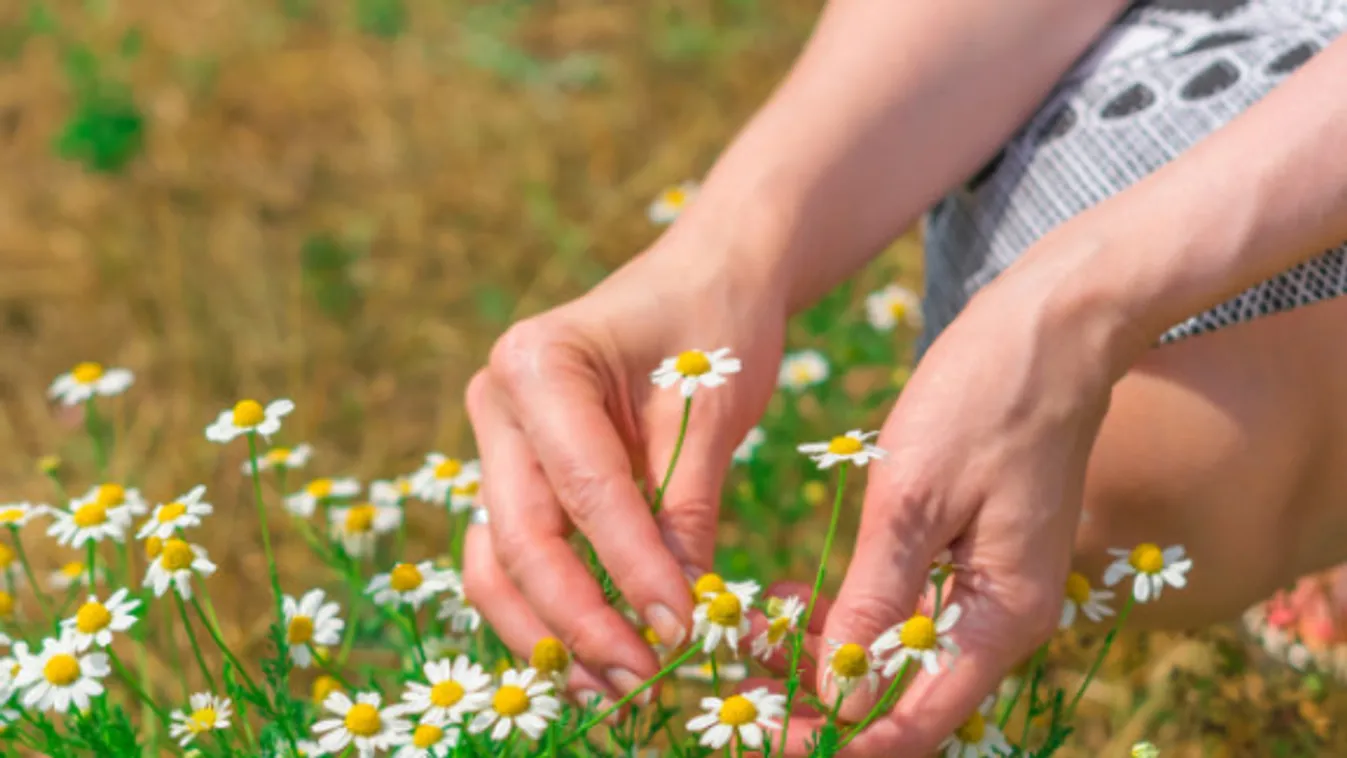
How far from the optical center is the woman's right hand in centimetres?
111

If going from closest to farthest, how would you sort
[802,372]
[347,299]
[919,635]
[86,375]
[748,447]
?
1. [919,635]
2. [86,375]
3. [748,447]
4. [802,372]
5. [347,299]

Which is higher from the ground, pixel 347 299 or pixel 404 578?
pixel 404 578

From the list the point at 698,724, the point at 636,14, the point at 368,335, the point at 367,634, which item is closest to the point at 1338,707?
the point at 698,724

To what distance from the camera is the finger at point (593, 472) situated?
3.58 feet

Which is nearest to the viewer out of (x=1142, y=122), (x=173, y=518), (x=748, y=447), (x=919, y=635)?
(x=919, y=635)

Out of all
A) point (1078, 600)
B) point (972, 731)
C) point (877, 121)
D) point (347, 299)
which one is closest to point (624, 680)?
point (972, 731)

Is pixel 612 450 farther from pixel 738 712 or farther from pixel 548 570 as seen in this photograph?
pixel 738 712

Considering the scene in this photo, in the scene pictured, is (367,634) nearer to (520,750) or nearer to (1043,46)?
(520,750)

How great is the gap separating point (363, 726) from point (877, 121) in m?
0.80

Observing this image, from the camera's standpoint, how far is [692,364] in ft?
A: 3.79

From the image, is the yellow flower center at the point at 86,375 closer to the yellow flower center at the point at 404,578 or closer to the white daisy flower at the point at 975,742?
the yellow flower center at the point at 404,578

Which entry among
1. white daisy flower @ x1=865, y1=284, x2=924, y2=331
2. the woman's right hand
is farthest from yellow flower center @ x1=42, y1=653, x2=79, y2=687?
white daisy flower @ x1=865, y1=284, x2=924, y2=331

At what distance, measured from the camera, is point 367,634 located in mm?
1729

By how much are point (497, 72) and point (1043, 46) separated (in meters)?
2.08
